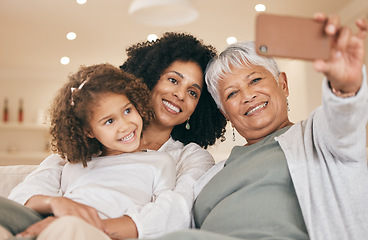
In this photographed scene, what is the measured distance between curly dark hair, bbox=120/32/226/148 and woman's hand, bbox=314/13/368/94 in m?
1.14

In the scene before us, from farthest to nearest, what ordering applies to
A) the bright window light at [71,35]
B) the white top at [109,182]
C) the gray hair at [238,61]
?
the bright window light at [71,35]
the gray hair at [238,61]
the white top at [109,182]

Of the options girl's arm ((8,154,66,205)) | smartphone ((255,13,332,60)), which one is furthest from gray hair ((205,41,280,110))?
smartphone ((255,13,332,60))

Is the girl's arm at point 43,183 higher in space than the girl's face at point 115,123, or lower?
lower

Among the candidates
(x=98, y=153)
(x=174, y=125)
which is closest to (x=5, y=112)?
(x=174, y=125)

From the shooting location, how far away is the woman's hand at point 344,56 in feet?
3.01

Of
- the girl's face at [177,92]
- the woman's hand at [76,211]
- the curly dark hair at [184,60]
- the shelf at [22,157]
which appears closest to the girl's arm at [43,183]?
the woman's hand at [76,211]

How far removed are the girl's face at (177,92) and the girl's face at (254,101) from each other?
0.22 meters

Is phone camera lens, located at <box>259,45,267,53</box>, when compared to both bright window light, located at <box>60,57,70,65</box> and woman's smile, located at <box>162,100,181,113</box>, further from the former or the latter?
bright window light, located at <box>60,57,70,65</box>

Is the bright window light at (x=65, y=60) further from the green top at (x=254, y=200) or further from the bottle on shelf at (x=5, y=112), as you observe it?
the green top at (x=254, y=200)

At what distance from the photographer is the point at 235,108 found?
1.79m

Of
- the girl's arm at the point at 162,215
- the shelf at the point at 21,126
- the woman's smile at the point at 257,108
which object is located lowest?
the shelf at the point at 21,126

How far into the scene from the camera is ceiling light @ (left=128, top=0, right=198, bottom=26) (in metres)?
1.91

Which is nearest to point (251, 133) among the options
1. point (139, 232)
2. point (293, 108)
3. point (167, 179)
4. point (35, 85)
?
point (167, 179)

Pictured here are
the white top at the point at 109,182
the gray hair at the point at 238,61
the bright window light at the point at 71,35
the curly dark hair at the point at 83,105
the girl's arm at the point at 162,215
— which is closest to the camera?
the girl's arm at the point at 162,215
